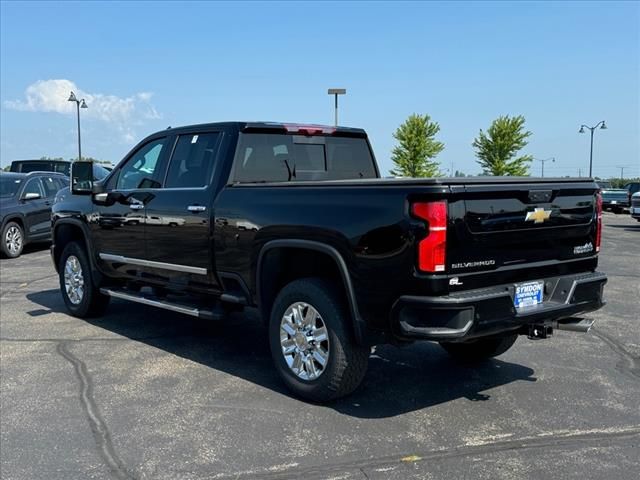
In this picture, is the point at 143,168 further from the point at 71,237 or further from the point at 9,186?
the point at 9,186

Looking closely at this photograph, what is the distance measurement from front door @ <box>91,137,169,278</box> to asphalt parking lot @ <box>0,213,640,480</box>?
0.79 metres

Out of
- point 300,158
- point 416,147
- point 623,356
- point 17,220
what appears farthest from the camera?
point 416,147

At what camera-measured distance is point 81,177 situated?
6.72 metres

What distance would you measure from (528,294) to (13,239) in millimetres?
11679

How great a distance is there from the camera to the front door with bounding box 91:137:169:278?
609 cm

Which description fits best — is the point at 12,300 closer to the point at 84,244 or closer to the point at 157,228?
the point at 84,244

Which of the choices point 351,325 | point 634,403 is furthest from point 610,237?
point 351,325

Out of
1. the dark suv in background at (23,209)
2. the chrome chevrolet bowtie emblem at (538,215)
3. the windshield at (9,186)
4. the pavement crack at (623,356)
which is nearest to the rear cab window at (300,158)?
the chrome chevrolet bowtie emblem at (538,215)

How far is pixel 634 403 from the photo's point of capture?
14.7 feet

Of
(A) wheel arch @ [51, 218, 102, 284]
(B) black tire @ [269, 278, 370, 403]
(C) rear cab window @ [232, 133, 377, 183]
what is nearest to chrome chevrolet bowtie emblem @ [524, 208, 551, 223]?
(B) black tire @ [269, 278, 370, 403]

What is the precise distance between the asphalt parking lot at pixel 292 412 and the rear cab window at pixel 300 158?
1651 millimetres

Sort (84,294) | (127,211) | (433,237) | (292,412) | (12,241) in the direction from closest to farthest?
(433,237), (292,412), (127,211), (84,294), (12,241)

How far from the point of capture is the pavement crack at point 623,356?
5254 mm

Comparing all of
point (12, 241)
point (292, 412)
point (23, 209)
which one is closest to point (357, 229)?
point (292, 412)
